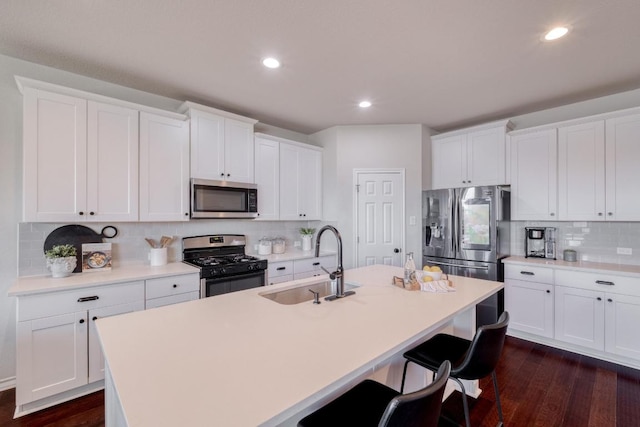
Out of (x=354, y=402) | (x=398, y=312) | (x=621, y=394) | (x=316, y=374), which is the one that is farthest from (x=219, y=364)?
(x=621, y=394)

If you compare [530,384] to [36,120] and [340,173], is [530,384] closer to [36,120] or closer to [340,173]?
[340,173]

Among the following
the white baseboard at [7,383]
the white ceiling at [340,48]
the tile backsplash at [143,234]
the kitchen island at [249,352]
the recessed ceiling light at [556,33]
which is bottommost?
the white baseboard at [7,383]

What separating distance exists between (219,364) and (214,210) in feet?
7.87

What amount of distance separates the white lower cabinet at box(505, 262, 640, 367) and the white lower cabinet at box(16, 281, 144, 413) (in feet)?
13.2

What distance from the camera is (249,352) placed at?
1.07 metres

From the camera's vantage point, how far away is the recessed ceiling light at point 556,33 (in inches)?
77.9

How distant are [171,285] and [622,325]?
416 cm

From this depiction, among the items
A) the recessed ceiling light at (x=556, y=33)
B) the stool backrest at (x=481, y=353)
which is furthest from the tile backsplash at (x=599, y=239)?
the stool backrest at (x=481, y=353)

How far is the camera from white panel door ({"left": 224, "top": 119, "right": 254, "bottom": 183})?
3297 mm

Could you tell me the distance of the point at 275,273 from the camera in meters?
3.34

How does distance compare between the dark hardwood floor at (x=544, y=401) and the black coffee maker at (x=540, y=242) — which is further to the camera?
the black coffee maker at (x=540, y=242)

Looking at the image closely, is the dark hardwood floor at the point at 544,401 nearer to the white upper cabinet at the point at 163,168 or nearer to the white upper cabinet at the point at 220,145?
the white upper cabinet at the point at 163,168

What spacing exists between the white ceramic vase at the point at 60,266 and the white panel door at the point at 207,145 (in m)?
1.27

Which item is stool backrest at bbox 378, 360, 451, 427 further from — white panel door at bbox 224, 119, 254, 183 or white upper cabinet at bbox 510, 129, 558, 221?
white upper cabinet at bbox 510, 129, 558, 221
